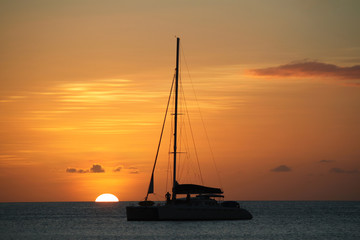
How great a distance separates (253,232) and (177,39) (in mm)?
26112

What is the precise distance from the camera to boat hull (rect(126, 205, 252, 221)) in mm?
71312

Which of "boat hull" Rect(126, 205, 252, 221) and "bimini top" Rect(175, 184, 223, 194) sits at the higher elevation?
"bimini top" Rect(175, 184, 223, 194)

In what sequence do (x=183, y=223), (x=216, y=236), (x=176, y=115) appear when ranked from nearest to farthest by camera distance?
(x=216, y=236) → (x=176, y=115) → (x=183, y=223)

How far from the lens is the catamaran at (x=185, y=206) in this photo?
71.2m

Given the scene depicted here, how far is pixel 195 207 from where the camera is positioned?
7325 centimetres

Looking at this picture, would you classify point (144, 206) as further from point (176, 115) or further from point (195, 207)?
point (176, 115)

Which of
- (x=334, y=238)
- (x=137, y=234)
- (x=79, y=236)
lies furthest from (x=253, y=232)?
(x=79, y=236)

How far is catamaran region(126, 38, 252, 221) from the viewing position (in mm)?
71188

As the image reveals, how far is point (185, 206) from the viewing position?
2835 inches

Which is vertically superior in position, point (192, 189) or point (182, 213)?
point (192, 189)

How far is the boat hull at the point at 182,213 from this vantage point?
7131cm

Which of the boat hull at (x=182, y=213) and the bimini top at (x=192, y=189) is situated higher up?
the bimini top at (x=192, y=189)

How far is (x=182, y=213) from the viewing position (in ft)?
235

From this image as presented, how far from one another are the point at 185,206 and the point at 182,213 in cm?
94
